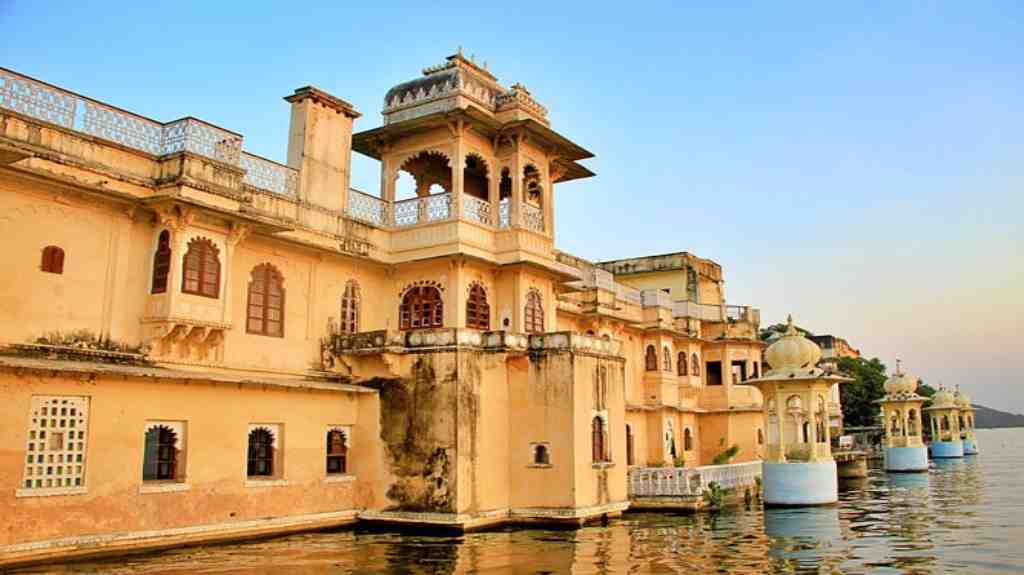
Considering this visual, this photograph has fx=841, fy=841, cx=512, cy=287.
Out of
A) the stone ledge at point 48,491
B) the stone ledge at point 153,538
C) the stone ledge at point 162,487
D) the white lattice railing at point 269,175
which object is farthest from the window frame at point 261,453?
the white lattice railing at point 269,175

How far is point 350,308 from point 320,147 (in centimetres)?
378

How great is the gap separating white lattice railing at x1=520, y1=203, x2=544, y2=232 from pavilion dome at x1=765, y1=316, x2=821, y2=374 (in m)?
8.05

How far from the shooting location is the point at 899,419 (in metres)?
42.5

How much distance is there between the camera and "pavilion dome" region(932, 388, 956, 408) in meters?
53.0

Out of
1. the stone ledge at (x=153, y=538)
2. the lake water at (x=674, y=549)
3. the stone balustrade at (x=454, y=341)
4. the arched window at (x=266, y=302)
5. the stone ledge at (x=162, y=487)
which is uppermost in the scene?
the arched window at (x=266, y=302)

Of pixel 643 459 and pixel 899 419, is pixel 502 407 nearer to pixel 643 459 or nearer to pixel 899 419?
pixel 643 459

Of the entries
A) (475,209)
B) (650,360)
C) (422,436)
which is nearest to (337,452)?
(422,436)

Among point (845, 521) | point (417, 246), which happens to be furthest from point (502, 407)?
point (845, 521)

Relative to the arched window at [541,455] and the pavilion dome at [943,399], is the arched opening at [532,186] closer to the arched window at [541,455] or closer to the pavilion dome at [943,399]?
the arched window at [541,455]

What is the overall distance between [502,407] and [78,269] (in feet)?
29.5

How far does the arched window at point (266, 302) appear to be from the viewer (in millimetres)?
17281

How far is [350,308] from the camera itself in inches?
778

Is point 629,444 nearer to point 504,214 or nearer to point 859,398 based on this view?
point 504,214

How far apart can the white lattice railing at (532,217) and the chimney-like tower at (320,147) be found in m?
4.47
